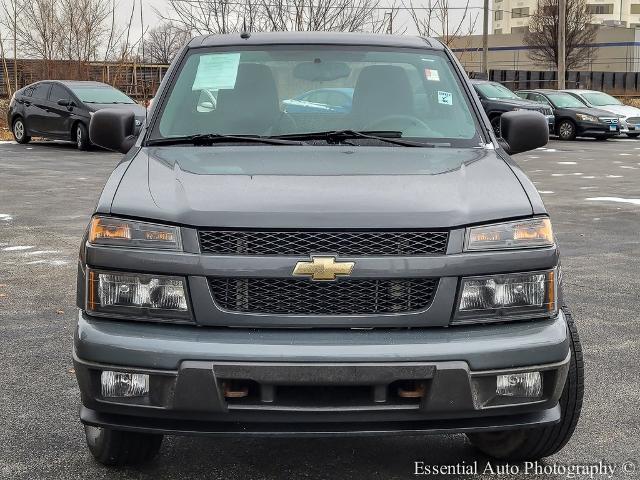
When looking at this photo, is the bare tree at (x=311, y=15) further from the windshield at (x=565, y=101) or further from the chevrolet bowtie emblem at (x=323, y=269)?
the chevrolet bowtie emblem at (x=323, y=269)

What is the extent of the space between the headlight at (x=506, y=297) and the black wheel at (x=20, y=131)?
22.1 metres

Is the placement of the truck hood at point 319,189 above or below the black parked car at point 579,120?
above

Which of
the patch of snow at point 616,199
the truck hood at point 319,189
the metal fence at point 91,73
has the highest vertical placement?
the metal fence at point 91,73

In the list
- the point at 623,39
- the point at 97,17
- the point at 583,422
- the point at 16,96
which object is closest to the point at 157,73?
the point at 97,17

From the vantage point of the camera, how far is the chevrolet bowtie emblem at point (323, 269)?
328cm

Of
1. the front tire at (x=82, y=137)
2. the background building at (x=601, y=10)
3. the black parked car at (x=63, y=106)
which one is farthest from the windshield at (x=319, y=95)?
the background building at (x=601, y=10)

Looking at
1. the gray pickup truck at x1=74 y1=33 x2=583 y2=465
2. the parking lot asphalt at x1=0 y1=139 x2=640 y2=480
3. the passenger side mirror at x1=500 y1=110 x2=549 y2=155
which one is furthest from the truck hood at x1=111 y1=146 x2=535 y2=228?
the parking lot asphalt at x1=0 y1=139 x2=640 y2=480

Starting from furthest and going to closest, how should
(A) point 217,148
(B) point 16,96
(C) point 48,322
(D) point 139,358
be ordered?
1. (B) point 16,96
2. (C) point 48,322
3. (A) point 217,148
4. (D) point 139,358

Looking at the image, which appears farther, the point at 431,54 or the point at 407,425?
the point at 431,54

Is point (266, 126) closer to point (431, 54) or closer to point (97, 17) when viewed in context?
point (431, 54)

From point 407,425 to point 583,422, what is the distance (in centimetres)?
147

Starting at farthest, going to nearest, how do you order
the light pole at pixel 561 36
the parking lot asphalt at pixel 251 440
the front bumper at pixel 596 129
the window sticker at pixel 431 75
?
1. the light pole at pixel 561 36
2. the front bumper at pixel 596 129
3. the window sticker at pixel 431 75
4. the parking lot asphalt at pixel 251 440

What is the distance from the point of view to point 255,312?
3.32 metres

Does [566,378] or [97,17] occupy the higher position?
[97,17]
